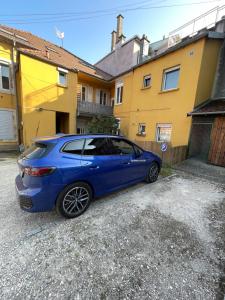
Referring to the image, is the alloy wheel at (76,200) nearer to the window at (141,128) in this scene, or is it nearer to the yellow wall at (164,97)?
the yellow wall at (164,97)

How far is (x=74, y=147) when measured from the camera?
9.62 ft

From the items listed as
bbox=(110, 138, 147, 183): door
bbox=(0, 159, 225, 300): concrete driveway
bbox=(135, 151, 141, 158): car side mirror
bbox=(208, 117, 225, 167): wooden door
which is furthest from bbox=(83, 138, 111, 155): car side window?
bbox=(208, 117, 225, 167): wooden door

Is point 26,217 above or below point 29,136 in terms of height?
below

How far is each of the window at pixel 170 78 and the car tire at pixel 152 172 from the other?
565cm

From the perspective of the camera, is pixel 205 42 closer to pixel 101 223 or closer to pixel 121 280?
pixel 101 223

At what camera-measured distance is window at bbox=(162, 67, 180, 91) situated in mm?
7996

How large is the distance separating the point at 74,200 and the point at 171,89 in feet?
26.3

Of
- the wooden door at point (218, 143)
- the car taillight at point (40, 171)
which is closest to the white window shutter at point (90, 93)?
the wooden door at point (218, 143)

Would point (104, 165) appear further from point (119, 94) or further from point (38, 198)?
point (119, 94)

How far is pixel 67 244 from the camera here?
2.28 m

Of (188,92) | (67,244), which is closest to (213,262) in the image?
(67,244)

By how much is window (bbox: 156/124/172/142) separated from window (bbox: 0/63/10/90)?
11.0m

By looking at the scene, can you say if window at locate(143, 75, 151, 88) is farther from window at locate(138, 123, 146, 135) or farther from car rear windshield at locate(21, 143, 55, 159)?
car rear windshield at locate(21, 143, 55, 159)

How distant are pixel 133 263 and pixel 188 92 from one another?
25.8ft
